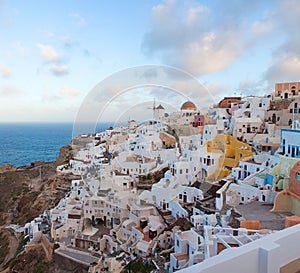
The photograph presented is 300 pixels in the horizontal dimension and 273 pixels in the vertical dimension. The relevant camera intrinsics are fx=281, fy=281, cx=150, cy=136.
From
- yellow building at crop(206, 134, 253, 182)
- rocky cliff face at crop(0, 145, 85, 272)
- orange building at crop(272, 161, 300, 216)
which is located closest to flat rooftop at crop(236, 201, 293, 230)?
orange building at crop(272, 161, 300, 216)

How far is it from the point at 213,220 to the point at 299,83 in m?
8.26

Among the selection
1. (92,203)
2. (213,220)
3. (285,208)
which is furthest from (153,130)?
(285,208)

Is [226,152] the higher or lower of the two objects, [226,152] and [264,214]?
the higher

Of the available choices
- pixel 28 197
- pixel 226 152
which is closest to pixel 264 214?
pixel 226 152

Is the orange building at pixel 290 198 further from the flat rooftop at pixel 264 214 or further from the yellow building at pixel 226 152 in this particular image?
the yellow building at pixel 226 152

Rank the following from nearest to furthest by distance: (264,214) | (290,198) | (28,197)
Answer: (264,214) → (290,198) → (28,197)

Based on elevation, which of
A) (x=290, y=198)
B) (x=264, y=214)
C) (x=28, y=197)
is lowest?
(x=28, y=197)

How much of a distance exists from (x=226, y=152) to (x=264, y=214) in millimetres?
3271

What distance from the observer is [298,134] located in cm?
507

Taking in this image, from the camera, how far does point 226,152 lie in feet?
21.9

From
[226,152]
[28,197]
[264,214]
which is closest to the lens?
[264,214]

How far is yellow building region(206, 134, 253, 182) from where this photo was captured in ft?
19.9

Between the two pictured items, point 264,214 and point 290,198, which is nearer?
point 264,214

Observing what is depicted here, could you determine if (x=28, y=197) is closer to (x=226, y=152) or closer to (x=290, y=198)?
(x=226, y=152)
